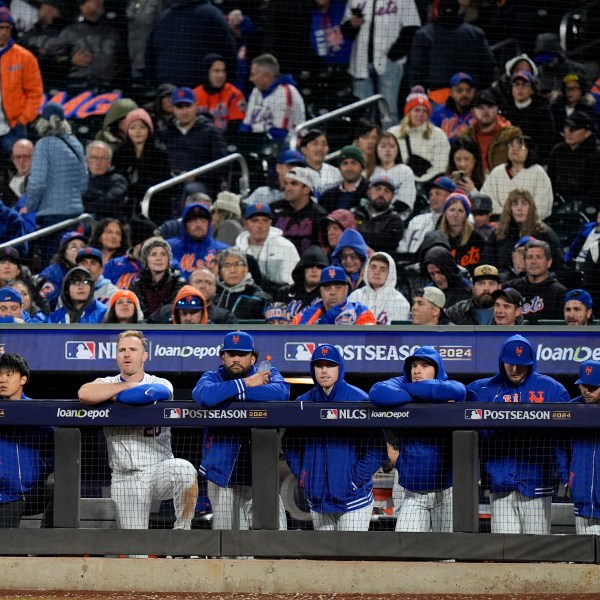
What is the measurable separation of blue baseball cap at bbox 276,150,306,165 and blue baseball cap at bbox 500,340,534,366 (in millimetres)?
5577

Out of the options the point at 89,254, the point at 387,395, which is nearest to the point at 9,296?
the point at 89,254

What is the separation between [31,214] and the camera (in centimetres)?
1281

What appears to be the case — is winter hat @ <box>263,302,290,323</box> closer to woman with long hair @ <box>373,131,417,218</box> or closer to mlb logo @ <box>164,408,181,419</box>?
Result: woman with long hair @ <box>373,131,417,218</box>

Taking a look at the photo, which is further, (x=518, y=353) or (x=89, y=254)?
(x=89, y=254)

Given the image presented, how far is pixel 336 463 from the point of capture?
23.4 feet

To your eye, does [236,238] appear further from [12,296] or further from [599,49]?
[599,49]

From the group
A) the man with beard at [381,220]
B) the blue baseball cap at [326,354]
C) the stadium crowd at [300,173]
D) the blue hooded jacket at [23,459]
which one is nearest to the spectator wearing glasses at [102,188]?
the stadium crowd at [300,173]

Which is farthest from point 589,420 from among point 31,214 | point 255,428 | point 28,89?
point 28,89

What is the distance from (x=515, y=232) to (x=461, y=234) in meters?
0.47

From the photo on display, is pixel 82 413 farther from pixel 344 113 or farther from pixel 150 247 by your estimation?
pixel 344 113

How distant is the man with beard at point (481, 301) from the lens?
10039 mm

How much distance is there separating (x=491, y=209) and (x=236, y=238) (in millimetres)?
2185

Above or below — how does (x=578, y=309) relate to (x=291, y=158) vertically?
below

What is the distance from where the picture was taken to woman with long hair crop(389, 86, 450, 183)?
1295cm
